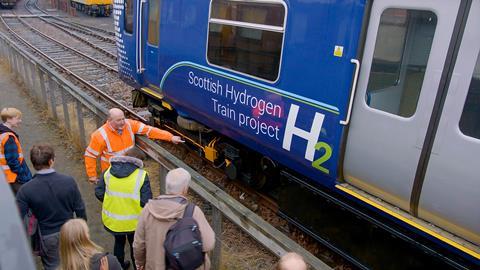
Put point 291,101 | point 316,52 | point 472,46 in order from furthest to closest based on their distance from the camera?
point 291,101 < point 316,52 < point 472,46

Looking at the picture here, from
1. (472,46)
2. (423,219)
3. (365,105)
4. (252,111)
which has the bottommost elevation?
(423,219)

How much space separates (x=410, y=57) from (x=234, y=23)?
2257mm

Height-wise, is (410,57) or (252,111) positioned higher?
(410,57)


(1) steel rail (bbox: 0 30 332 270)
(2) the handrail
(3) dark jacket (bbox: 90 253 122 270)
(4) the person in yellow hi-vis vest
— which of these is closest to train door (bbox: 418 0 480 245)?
(2) the handrail

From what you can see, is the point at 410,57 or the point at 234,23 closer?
the point at 410,57

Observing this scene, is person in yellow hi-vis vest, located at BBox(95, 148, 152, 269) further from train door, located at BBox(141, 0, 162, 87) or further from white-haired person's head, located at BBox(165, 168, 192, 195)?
train door, located at BBox(141, 0, 162, 87)

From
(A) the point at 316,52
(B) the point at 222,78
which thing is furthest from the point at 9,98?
(A) the point at 316,52

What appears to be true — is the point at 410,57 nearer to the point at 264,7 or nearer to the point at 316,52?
the point at 316,52

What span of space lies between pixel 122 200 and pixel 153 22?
438cm

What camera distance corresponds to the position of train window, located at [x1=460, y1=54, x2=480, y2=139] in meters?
3.13

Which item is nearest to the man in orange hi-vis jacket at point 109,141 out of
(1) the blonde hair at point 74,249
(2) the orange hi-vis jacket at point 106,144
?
(2) the orange hi-vis jacket at point 106,144

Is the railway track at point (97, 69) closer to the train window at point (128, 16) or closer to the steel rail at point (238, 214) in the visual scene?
the train window at point (128, 16)

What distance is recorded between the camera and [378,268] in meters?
4.00

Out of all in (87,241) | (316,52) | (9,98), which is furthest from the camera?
(9,98)
